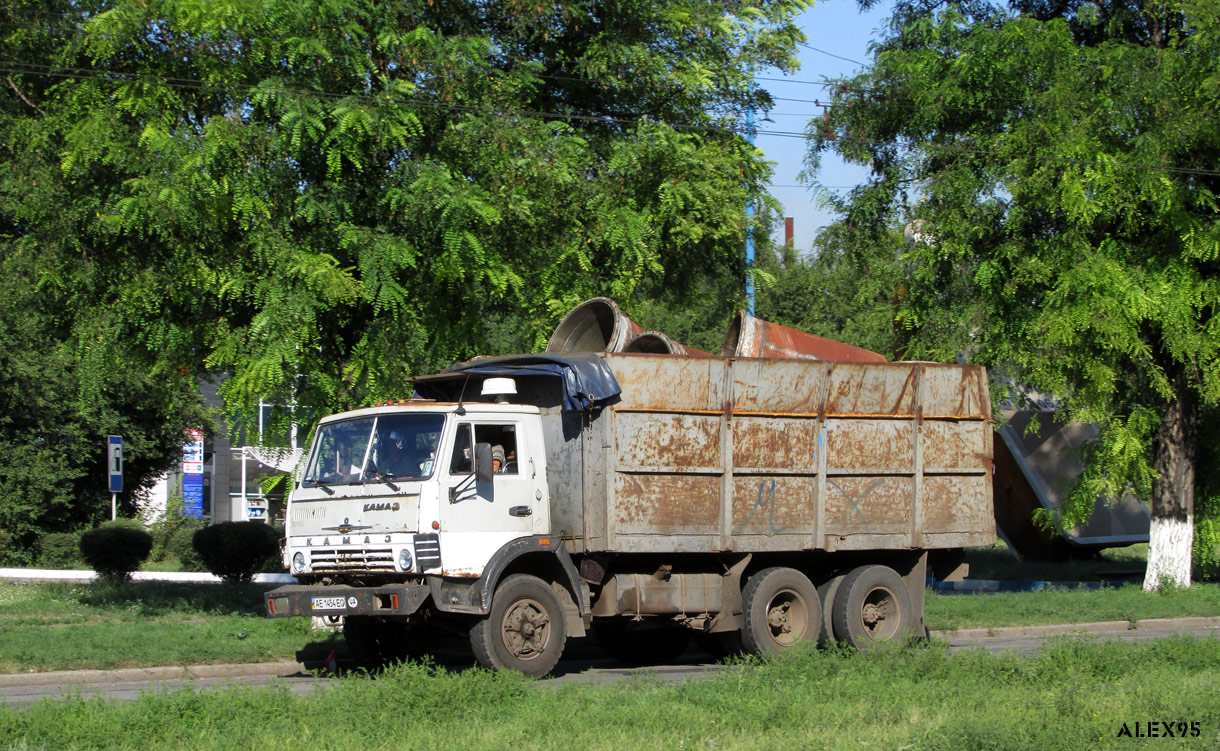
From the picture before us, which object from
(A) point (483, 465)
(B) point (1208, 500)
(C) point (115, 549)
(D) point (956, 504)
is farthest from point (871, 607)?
(C) point (115, 549)

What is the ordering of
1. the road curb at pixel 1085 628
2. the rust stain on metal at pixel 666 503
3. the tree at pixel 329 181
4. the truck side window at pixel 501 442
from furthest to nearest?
the road curb at pixel 1085 628 < the tree at pixel 329 181 < the rust stain on metal at pixel 666 503 < the truck side window at pixel 501 442

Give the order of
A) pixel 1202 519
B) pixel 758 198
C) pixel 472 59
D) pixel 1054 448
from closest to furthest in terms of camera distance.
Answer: pixel 472 59
pixel 758 198
pixel 1202 519
pixel 1054 448

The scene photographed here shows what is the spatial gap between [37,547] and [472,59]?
19.3m

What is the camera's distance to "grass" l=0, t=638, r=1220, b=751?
274 inches

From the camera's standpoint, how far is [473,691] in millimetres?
8586

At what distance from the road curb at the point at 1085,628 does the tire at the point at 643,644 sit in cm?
366

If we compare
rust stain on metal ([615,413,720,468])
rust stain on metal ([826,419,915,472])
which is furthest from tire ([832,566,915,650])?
rust stain on metal ([615,413,720,468])

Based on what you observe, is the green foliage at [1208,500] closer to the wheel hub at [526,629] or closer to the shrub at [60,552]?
the wheel hub at [526,629]

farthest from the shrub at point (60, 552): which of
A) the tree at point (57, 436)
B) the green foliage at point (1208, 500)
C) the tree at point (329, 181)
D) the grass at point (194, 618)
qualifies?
the green foliage at point (1208, 500)

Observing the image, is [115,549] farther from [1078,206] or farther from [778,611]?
A: [1078,206]

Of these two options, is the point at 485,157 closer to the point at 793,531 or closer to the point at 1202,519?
the point at 793,531

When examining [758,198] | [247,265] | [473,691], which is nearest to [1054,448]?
[758,198]

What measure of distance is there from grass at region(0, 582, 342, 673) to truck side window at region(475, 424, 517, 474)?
3.49m

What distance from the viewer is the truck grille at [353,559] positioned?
414 inches
